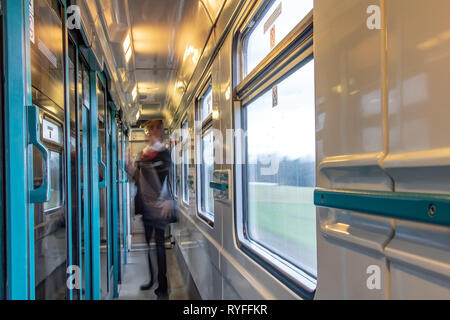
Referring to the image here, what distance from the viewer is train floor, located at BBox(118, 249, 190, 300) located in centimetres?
407

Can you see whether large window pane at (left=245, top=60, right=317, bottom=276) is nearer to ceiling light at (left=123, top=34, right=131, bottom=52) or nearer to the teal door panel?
the teal door panel

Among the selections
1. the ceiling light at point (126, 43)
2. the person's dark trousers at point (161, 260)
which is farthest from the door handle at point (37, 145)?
the person's dark trousers at point (161, 260)

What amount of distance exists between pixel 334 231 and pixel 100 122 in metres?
2.87

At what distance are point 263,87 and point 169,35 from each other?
2.05 metres

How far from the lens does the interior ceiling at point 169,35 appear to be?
284 cm

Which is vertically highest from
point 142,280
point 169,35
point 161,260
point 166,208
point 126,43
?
point 169,35

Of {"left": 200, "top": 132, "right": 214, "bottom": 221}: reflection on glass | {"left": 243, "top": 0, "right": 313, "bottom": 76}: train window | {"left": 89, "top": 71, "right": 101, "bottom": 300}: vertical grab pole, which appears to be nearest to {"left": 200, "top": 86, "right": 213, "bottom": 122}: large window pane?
{"left": 200, "top": 132, "right": 214, "bottom": 221}: reflection on glass

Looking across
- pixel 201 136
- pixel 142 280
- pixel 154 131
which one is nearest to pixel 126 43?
pixel 154 131

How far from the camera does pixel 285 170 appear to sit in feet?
5.73

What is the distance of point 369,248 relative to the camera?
33.1 inches

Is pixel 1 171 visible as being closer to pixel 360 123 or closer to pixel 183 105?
pixel 360 123

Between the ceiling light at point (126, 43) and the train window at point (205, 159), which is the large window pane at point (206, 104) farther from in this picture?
the ceiling light at point (126, 43)

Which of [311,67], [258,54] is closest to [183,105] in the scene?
[258,54]

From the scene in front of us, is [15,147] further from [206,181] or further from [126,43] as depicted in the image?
[206,181]
